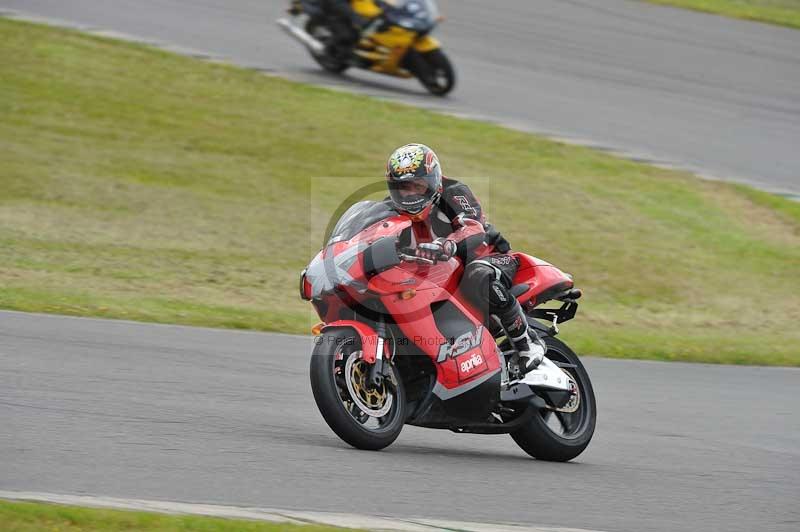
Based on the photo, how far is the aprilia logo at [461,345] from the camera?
630 cm

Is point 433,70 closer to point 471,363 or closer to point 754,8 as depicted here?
point 754,8

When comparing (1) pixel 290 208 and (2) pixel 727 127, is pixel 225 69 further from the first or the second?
(2) pixel 727 127

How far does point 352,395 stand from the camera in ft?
19.5

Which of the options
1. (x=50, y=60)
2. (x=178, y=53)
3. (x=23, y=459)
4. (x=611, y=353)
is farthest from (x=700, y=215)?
(x=23, y=459)

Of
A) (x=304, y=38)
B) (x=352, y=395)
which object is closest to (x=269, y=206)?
(x=304, y=38)

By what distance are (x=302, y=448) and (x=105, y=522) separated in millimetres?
1707

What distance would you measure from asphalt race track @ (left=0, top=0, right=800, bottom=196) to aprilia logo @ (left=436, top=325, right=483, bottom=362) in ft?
33.6

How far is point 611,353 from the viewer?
10.9m

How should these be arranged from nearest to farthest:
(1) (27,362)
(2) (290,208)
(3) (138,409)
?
(3) (138,409) < (1) (27,362) < (2) (290,208)

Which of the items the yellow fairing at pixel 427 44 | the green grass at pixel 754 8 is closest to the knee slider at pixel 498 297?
the yellow fairing at pixel 427 44

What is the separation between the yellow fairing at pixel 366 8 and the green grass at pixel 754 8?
9.11 metres

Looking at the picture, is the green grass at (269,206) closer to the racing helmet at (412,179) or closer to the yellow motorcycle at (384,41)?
the yellow motorcycle at (384,41)

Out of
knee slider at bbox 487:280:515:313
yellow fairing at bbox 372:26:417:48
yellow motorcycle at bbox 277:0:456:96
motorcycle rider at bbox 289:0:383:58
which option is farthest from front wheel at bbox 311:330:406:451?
motorcycle rider at bbox 289:0:383:58

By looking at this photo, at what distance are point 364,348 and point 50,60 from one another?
44.1 feet
